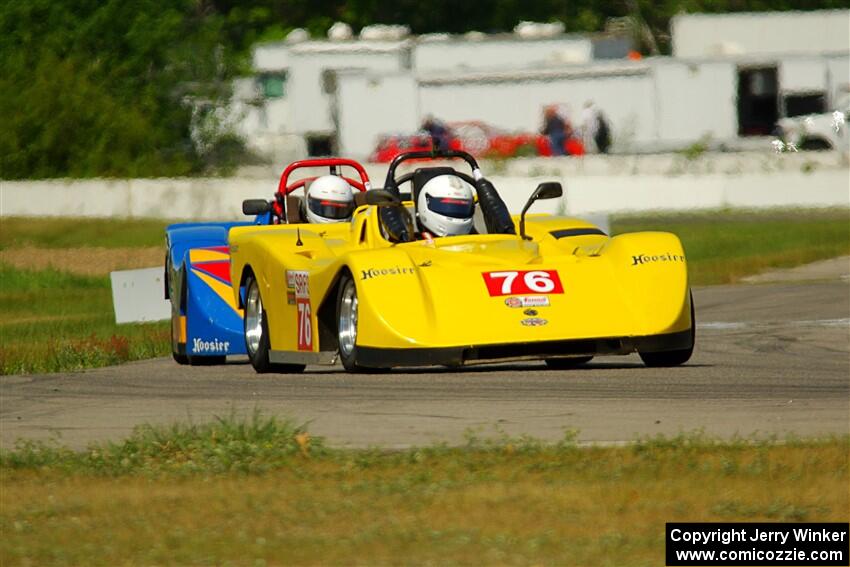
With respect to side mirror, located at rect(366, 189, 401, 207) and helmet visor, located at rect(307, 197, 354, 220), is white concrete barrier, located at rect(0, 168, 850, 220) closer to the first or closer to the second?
helmet visor, located at rect(307, 197, 354, 220)

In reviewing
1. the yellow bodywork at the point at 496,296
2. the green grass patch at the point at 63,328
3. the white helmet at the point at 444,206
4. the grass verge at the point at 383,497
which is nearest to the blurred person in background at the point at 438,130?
the green grass patch at the point at 63,328

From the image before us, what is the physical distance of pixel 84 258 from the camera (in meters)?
33.2

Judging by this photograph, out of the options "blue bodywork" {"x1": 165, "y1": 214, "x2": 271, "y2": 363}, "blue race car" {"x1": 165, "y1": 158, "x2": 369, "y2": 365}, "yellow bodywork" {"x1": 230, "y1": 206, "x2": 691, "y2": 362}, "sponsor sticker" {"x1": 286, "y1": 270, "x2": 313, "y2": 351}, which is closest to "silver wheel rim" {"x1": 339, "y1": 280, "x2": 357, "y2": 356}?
"yellow bodywork" {"x1": 230, "y1": 206, "x2": 691, "y2": 362}

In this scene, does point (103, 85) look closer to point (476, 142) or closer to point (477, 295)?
point (476, 142)

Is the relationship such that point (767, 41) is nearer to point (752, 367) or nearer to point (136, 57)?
point (136, 57)

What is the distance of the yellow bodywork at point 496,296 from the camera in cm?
1237

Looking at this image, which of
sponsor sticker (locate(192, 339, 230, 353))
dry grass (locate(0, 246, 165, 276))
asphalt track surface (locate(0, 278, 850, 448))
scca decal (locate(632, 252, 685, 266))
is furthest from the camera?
dry grass (locate(0, 246, 165, 276))

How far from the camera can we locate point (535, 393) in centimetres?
1151

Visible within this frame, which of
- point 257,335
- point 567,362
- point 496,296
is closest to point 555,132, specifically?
point 257,335

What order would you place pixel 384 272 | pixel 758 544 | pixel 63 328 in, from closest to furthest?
pixel 758 544
pixel 384 272
pixel 63 328

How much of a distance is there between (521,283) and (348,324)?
4.24 ft

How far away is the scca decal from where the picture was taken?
42.1 ft

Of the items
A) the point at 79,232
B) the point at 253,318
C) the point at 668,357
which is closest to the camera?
the point at 668,357

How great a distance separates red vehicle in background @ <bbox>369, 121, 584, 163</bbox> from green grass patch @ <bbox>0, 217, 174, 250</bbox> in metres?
10.2
